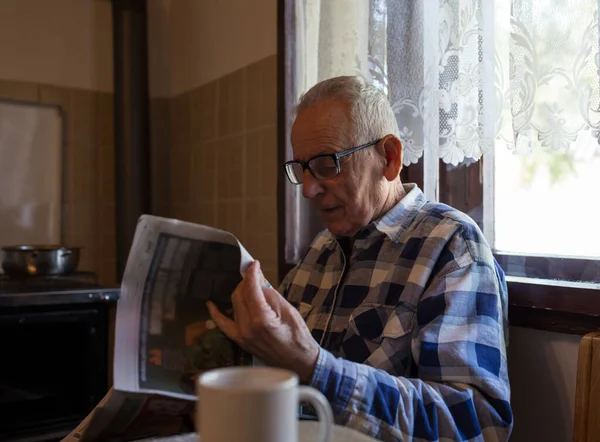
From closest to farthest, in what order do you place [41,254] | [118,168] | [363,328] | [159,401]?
1. [159,401]
2. [363,328]
3. [41,254]
4. [118,168]

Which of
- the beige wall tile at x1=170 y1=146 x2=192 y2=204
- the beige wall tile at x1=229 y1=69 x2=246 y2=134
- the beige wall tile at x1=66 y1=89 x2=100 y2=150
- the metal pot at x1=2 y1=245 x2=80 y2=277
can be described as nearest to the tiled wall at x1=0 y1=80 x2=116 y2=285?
the beige wall tile at x1=66 y1=89 x2=100 y2=150

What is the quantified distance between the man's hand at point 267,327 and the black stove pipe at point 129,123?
1435 millimetres

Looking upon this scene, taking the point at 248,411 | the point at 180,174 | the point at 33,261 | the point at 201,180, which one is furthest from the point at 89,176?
the point at 248,411

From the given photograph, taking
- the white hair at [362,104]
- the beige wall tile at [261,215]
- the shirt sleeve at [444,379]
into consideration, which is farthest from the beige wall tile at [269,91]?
the shirt sleeve at [444,379]

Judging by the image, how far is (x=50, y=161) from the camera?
7.10 feet

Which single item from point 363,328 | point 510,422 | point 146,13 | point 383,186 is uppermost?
point 146,13

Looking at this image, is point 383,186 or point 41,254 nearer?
point 383,186

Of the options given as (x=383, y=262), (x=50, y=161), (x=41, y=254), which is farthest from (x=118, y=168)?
(x=383, y=262)

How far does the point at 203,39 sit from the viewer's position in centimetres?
212

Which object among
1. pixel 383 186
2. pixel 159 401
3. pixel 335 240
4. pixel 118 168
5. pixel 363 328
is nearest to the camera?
pixel 159 401

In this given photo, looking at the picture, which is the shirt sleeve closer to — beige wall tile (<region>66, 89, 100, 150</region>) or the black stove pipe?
the black stove pipe

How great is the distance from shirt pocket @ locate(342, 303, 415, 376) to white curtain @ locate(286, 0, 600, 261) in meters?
0.32

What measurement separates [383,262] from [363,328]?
126mm

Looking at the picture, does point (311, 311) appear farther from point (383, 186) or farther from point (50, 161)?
point (50, 161)
